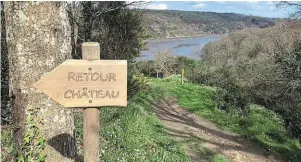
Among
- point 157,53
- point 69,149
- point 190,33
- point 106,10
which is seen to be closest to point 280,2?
point 106,10

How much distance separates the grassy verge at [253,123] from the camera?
12.4 m

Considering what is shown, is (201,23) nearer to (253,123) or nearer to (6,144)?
(253,123)

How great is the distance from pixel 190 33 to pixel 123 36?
88612 mm

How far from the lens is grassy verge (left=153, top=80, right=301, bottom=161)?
1236 cm

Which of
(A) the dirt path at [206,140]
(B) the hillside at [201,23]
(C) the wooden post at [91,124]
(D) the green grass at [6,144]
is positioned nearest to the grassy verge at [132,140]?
(A) the dirt path at [206,140]

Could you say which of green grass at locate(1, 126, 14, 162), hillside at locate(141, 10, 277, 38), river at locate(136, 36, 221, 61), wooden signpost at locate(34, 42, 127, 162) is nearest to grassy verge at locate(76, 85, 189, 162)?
green grass at locate(1, 126, 14, 162)

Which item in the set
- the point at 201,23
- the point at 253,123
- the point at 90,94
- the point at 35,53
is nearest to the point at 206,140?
the point at 253,123

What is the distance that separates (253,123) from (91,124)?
11.6 m

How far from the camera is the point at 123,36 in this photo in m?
16.4

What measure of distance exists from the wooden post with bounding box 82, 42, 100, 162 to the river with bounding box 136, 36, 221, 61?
2986 centimetres

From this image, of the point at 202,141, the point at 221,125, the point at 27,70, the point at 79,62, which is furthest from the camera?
the point at 221,125

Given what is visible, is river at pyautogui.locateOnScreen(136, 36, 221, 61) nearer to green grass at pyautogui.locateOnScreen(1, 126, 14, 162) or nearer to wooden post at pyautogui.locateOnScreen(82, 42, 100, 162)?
green grass at pyautogui.locateOnScreen(1, 126, 14, 162)

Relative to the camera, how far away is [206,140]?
12000 mm

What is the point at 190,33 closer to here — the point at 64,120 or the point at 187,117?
the point at 187,117
